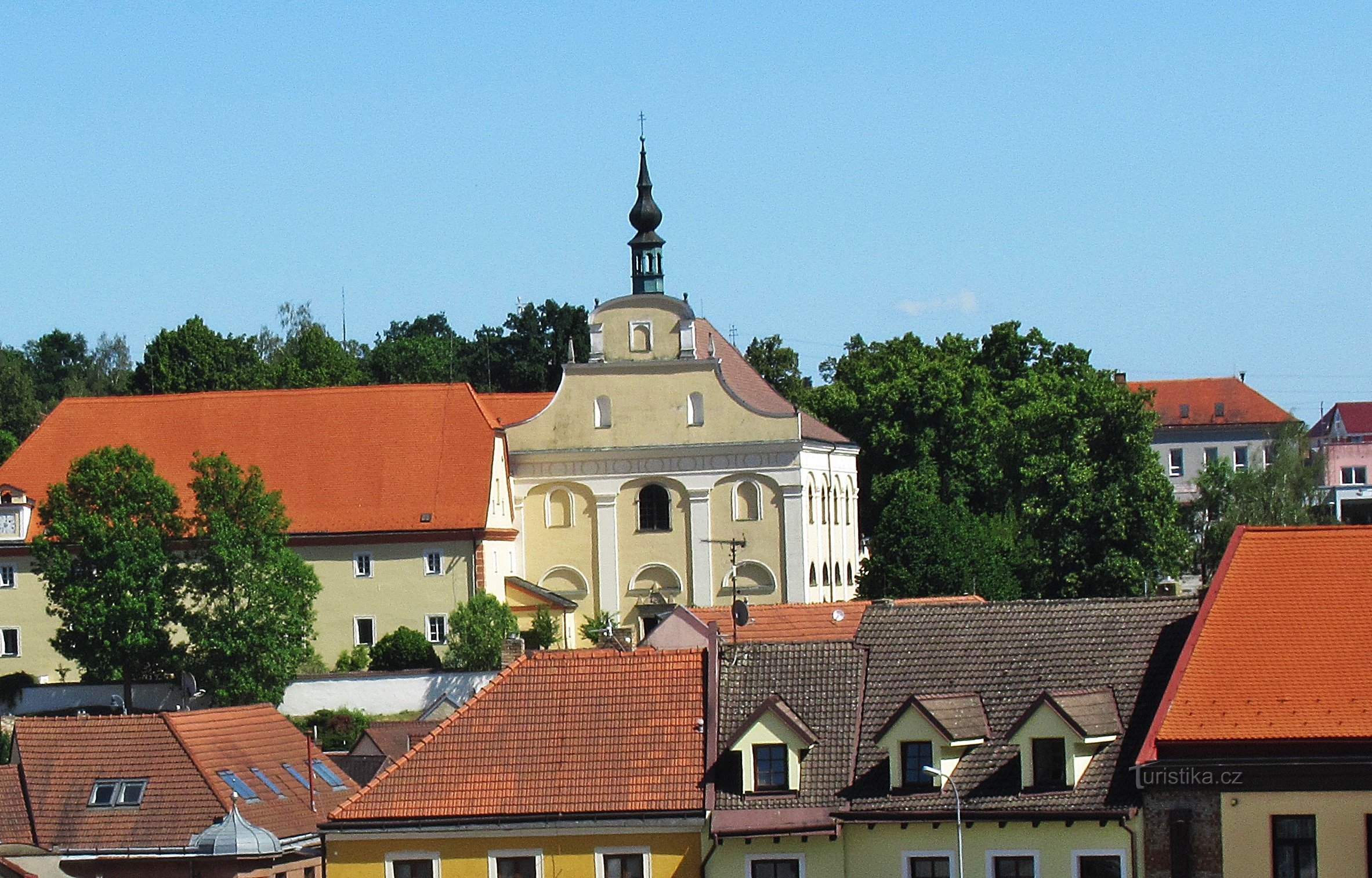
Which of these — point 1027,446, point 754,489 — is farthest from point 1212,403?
point 754,489

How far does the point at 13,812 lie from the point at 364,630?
31873mm

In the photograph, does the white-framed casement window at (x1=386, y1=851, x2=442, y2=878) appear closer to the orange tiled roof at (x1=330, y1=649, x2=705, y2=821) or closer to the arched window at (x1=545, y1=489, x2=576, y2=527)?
the orange tiled roof at (x1=330, y1=649, x2=705, y2=821)

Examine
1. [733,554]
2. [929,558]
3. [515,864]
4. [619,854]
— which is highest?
[733,554]

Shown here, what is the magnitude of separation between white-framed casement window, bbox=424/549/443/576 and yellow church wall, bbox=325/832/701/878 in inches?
1665

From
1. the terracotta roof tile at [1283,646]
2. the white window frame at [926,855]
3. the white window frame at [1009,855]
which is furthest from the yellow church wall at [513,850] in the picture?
the terracotta roof tile at [1283,646]

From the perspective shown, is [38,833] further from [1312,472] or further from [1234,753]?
[1312,472]

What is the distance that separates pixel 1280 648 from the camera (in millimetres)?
30484

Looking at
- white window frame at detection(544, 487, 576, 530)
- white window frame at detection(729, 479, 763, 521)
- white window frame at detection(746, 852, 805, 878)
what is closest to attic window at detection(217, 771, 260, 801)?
white window frame at detection(746, 852, 805, 878)

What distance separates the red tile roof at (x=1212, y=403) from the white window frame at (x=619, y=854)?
97.7 m

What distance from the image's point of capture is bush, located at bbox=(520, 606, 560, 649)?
73.0m

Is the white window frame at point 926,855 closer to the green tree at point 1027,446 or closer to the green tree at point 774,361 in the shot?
the green tree at point 1027,446

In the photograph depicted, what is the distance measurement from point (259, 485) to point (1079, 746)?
40.9 metres

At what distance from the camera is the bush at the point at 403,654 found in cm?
7150

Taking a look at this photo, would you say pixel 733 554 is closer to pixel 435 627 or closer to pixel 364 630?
pixel 435 627
